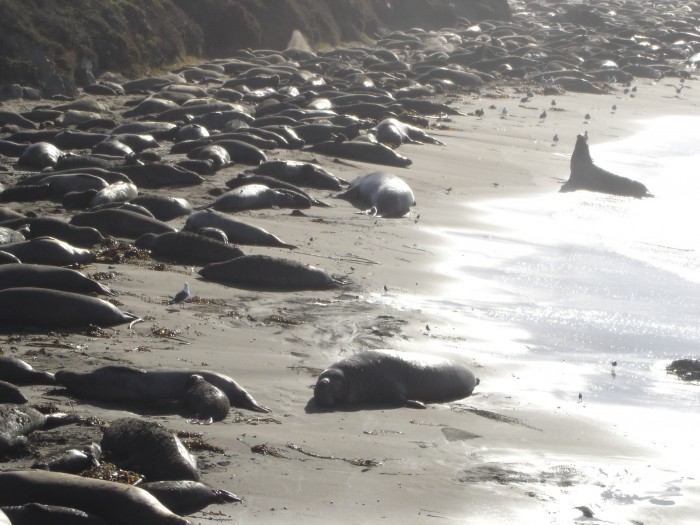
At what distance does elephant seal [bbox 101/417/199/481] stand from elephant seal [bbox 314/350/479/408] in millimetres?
1176

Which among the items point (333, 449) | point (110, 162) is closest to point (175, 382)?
point (333, 449)

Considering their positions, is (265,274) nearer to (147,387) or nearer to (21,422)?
(147,387)

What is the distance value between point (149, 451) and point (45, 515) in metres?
0.67

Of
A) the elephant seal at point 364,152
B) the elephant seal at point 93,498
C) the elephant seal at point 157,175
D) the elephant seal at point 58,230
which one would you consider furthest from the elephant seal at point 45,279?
the elephant seal at point 364,152

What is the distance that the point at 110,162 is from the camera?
1063 cm

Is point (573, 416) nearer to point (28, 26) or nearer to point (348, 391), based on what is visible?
Answer: point (348, 391)

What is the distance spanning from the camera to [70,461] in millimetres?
3824

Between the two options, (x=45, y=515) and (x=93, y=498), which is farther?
(x=93, y=498)

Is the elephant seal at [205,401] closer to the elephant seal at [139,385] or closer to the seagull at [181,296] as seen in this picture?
the elephant seal at [139,385]

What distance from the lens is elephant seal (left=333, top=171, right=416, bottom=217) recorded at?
9.84 m

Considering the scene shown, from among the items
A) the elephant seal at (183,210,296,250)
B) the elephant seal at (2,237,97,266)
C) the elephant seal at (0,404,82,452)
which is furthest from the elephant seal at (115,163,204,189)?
the elephant seal at (0,404,82,452)

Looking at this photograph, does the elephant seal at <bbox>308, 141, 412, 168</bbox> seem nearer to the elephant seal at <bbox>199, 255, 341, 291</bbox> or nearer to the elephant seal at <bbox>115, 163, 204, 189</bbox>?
the elephant seal at <bbox>115, 163, 204, 189</bbox>

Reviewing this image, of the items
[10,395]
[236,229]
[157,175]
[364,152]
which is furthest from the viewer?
[364,152]

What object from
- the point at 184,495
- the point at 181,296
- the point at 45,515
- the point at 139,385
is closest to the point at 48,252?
the point at 181,296
